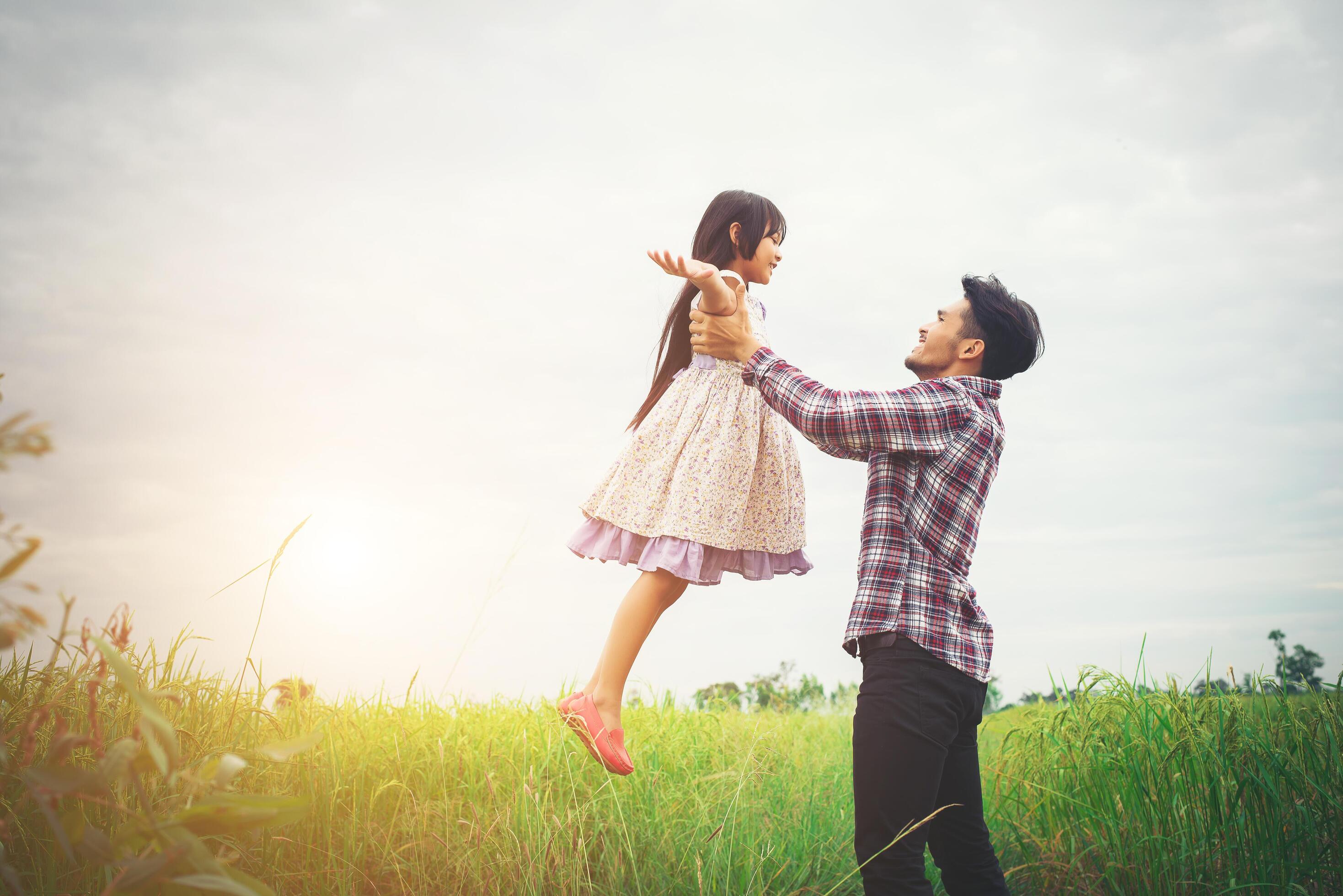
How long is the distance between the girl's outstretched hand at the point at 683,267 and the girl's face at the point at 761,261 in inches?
22.8

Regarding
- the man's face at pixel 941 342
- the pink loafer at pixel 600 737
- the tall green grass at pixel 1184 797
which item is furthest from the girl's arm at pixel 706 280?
the tall green grass at pixel 1184 797

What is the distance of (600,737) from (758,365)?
1.34 metres

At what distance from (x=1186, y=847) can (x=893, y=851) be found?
5.42 ft

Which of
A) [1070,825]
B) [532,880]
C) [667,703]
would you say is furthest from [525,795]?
[1070,825]

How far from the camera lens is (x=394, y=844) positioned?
3002 mm

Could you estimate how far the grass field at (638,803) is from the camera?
8.77 feet

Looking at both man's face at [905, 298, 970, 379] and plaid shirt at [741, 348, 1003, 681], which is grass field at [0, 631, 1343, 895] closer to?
plaid shirt at [741, 348, 1003, 681]

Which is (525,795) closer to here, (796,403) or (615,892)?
(615,892)

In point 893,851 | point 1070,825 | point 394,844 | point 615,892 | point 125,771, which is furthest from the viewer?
point 1070,825

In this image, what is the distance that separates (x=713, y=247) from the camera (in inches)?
134

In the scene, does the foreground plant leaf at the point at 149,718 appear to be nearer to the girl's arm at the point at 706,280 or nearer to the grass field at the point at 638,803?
the grass field at the point at 638,803

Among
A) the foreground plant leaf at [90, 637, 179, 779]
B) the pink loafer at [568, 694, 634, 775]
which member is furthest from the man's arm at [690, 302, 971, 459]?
the foreground plant leaf at [90, 637, 179, 779]

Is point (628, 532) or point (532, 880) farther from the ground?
point (628, 532)

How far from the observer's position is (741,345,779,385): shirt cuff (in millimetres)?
2721
